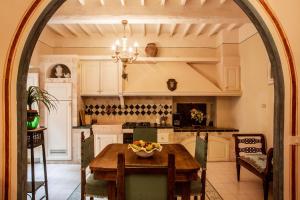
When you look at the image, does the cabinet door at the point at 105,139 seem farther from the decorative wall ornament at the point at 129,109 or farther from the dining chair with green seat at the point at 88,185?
the dining chair with green seat at the point at 88,185

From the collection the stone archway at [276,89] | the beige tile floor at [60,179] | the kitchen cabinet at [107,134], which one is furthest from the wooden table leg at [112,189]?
the kitchen cabinet at [107,134]

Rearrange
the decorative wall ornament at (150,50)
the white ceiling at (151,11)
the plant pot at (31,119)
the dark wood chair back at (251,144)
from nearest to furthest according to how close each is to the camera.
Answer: the plant pot at (31,119) → the white ceiling at (151,11) → the dark wood chair back at (251,144) → the decorative wall ornament at (150,50)

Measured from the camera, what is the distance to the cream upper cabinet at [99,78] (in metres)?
5.92

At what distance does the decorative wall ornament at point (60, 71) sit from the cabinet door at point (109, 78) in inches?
28.5

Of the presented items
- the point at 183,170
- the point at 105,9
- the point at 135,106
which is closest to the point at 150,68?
the point at 135,106

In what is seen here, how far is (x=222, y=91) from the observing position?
5965 mm

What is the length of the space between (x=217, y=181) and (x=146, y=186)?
3149 millimetres

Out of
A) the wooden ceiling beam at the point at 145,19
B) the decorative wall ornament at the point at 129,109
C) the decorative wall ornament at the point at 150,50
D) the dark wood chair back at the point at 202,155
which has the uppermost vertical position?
the wooden ceiling beam at the point at 145,19

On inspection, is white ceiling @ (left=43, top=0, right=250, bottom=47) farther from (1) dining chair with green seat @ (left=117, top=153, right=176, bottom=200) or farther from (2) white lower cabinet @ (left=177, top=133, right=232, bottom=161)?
(1) dining chair with green seat @ (left=117, top=153, right=176, bottom=200)

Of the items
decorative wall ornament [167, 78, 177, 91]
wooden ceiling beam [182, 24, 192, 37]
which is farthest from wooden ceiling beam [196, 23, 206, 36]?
decorative wall ornament [167, 78, 177, 91]

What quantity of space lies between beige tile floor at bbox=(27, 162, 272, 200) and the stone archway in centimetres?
165

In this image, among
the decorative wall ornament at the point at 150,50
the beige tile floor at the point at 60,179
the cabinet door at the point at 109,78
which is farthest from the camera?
the decorative wall ornament at the point at 150,50

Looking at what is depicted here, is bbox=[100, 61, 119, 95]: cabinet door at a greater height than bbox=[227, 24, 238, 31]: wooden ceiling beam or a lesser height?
lesser

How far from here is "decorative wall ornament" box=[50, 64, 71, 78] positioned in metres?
5.82
